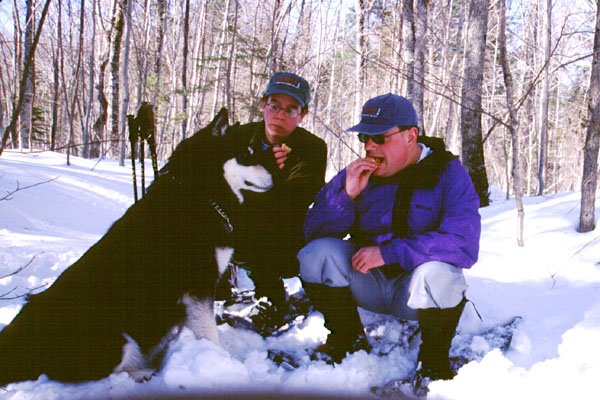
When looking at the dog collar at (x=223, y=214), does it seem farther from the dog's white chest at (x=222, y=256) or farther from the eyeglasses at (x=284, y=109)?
the eyeglasses at (x=284, y=109)

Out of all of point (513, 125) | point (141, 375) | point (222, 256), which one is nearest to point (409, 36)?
point (513, 125)

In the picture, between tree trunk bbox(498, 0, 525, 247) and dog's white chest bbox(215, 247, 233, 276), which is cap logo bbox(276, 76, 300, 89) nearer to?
dog's white chest bbox(215, 247, 233, 276)

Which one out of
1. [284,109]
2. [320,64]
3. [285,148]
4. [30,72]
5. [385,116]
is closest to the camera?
[385,116]

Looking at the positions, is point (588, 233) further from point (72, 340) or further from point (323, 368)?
point (72, 340)

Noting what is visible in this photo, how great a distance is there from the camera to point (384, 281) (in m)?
2.21

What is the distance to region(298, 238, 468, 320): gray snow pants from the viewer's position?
72.7 inches

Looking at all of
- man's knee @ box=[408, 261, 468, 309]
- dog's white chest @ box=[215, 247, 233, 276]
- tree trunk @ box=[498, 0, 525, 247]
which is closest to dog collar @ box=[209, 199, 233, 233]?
dog's white chest @ box=[215, 247, 233, 276]

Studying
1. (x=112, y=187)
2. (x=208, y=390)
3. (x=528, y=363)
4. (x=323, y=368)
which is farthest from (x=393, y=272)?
(x=112, y=187)

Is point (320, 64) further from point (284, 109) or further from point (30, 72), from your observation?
point (284, 109)

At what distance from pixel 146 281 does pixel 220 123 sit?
2.98ft

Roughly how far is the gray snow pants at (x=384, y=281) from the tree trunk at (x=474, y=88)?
5089 mm

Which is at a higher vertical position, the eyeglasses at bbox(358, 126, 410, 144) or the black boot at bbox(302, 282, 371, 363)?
the eyeglasses at bbox(358, 126, 410, 144)

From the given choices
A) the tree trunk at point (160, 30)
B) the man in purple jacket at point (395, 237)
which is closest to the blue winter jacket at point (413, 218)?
the man in purple jacket at point (395, 237)

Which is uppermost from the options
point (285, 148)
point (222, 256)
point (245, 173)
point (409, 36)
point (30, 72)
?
point (409, 36)
